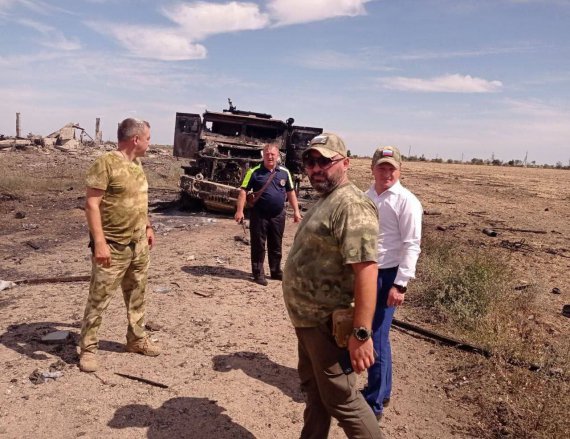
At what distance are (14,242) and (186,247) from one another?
11.4 ft

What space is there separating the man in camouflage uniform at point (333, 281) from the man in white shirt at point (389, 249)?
0.86m

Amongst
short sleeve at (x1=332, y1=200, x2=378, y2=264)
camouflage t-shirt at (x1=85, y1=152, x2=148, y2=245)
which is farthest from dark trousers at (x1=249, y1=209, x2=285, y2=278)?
short sleeve at (x1=332, y1=200, x2=378, y2=264)

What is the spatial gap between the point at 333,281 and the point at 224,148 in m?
10.5

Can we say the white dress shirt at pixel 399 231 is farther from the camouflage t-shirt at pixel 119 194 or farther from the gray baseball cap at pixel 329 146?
the camouflage t-shirt at pixel 119 194

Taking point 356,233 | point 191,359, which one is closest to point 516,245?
point 191,359

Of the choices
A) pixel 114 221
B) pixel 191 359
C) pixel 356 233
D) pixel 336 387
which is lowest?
pixel 191 359

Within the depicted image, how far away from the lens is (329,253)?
91.0 inches

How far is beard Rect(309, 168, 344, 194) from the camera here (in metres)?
2.38

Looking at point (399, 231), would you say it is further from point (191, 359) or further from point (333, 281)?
point (191, 359)

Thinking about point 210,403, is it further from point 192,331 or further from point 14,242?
point 14,242

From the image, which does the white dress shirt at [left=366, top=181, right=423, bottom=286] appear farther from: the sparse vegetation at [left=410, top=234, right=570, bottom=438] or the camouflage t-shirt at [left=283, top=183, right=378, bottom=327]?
the sparse vegetation at [left=410, top=234, right=570, bottom=438]

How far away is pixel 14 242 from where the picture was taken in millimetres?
9023

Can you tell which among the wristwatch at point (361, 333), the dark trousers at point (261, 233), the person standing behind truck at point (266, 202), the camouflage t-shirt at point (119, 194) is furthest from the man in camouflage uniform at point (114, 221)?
the dark trousers at point (261, 233)

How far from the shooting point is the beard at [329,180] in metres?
2.38
